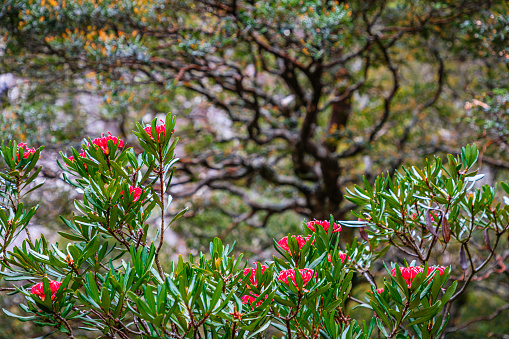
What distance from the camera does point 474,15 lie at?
3162 mm

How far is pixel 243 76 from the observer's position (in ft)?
10.7

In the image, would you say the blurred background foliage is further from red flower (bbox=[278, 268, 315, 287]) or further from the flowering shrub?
red flower (bbox=[278, 268, 315, 287])

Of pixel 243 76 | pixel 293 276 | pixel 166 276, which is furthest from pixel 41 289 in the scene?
pixel 243 76

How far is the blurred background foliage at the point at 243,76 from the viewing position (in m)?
2.73

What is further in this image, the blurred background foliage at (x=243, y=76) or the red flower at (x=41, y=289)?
the blurred background foliage at (x=243, y=76)

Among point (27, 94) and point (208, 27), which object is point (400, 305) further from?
point (27, 94)

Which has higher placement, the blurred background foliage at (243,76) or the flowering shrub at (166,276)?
the blurred background foliage at (243,76)

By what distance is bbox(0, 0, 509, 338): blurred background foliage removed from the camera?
2734 millimetres

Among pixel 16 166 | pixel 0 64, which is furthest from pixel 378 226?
pixel 0 64

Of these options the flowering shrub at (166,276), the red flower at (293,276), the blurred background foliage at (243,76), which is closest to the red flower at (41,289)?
the flowering shrub at (166,276)

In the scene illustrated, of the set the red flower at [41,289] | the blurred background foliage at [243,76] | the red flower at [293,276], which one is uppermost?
Result: the blurred background foliage at [243,76]

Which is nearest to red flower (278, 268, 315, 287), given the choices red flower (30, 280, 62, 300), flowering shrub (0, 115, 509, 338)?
flowering shrub (0, 115, 509, 338)

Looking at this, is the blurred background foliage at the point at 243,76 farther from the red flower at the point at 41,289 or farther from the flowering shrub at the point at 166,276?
the red flower at the point at 41,289

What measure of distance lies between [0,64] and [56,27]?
0.55 m
